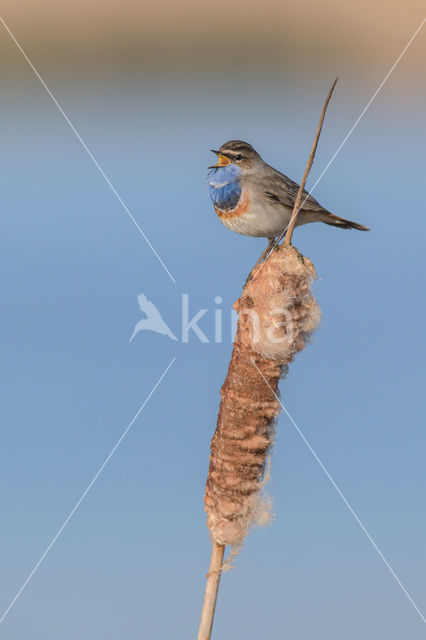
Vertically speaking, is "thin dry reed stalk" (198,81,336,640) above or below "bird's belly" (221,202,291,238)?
below

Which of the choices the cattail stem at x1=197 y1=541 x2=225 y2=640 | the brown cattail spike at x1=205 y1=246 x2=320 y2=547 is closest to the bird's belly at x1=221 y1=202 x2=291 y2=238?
the brown cattail spike at x1=205 y1=246 x2=320 y2=547

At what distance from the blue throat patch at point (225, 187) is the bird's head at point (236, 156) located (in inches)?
1.2

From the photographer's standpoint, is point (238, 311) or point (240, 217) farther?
point (240, 217)

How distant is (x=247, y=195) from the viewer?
11.3 ft

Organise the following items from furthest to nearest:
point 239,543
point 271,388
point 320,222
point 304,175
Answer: point 320,222, point 239,543, point 271,388, point 304,175

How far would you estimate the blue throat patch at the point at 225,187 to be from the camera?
11.4ft

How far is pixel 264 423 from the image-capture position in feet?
6.99

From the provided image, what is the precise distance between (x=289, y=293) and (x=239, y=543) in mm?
723

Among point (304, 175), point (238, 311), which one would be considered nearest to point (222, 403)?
point (238, 311)

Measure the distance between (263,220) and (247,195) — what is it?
136 millimetres

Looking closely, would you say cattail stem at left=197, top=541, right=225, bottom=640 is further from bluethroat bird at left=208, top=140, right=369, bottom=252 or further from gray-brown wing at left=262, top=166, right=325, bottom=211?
gray-brown wing at left=262, top=166, right=325, bottom=211

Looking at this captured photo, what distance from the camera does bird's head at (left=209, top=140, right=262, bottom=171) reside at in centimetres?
354

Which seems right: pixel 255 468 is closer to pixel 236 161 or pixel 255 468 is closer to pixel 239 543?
pixel 239 543

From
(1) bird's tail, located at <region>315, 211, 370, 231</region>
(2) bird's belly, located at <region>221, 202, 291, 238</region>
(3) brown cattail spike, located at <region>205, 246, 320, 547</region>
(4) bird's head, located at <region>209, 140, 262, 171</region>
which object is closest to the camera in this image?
(3) brown cattail spike, located at <region>205, 246, 320, 547</region>
